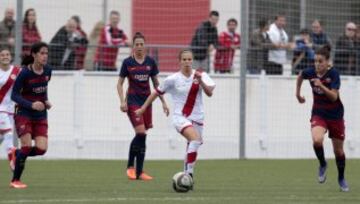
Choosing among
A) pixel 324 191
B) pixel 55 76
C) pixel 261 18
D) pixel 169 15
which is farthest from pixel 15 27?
pixel 324 191

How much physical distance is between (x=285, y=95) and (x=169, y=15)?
298cm

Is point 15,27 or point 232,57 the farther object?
point 232,57

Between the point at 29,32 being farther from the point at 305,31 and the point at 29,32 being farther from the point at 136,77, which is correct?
the point at 305,31

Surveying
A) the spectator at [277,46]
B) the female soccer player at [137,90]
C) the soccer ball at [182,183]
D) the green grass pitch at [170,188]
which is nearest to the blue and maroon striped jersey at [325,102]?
the green grass pitch at [170,188]

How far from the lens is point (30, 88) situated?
582 inches

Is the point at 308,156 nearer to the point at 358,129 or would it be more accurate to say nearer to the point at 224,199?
the point at 358,129

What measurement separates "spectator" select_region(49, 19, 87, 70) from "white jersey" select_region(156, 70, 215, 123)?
7528 mm

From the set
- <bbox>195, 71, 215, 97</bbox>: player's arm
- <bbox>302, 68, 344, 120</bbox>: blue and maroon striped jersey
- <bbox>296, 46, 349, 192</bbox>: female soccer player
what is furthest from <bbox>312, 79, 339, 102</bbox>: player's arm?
<bbox>195, 71, 215, 97</bbox>: player's arm

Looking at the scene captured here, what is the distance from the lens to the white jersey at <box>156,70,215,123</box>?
15.2m

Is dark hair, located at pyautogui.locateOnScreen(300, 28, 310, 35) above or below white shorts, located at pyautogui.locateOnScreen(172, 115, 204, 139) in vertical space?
above

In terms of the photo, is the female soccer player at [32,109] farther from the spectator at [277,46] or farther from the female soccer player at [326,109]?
the spectator at [277,46]

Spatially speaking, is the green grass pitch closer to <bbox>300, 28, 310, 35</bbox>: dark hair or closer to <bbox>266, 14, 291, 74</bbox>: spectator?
<bbox>266, 14, 291, 74</bbox>: spectator

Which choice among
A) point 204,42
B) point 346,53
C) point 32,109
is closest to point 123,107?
point 32,109

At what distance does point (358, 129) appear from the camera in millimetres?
23938
